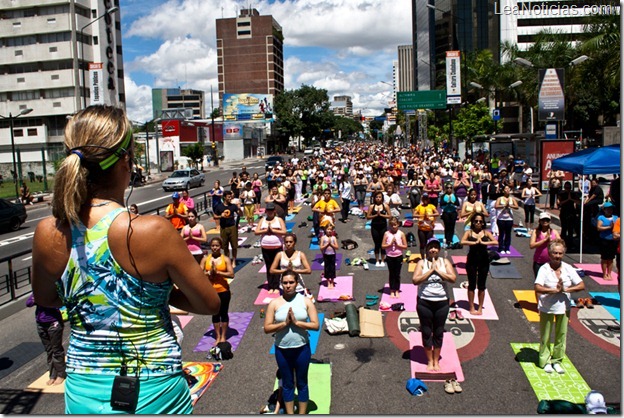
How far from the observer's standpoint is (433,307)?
24.9 feet

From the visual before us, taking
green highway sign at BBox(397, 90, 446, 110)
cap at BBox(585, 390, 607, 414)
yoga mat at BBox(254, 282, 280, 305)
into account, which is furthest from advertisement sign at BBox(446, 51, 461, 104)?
cap at BBox(585, 390, 607, 414)

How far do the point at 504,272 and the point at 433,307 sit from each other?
6.32 metres

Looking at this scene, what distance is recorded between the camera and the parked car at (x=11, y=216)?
23.1 meters

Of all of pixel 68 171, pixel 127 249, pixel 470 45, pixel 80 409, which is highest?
pixel 470 45

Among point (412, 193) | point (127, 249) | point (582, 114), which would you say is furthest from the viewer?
point (582, 114)

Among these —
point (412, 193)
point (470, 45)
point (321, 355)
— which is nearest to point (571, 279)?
point (321, 355)

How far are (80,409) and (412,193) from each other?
1983cm

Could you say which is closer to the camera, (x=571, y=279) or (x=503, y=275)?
(x=571, y=279)

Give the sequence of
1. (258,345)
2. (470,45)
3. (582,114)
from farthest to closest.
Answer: (470,45) < (582,114) < (258,345)

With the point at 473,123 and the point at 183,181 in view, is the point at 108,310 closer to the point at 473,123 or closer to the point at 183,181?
the point at 183,181

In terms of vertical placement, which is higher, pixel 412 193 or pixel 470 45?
pixel 470 45

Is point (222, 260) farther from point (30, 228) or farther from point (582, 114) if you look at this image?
point (582, 114)

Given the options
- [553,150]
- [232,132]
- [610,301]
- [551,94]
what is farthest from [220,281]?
[232,132]

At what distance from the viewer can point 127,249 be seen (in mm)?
1945
